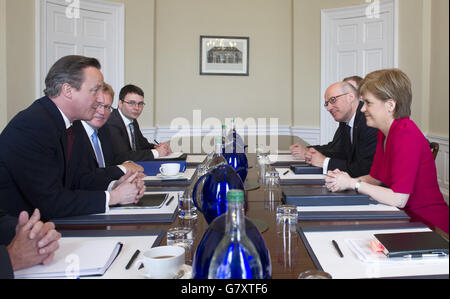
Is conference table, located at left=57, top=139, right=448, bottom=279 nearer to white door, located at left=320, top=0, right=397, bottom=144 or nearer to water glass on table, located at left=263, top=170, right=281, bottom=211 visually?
water glass on table, located at left=263, top=170, right=281, bottom=211

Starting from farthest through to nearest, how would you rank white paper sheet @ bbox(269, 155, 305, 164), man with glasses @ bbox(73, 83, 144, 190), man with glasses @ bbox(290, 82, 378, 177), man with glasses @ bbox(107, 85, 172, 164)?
man with glasses @ bbox(107, 85, 172, 164), white paper sheet @ bbox(269, 155, 305, 164), man with glasses @ bbox(290, 82, 378, 177), man with glasses @ bbox(73, 83, 144, 190)

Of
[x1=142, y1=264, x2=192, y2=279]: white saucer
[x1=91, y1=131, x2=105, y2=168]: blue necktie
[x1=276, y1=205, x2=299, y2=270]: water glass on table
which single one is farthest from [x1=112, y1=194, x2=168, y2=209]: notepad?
[x1=91, y1=131, x2=105, y2=168]: blue necktie

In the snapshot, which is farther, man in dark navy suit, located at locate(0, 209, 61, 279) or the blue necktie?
the blue necktie

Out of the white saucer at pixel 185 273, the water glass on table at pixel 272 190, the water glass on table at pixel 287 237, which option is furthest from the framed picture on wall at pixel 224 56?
the white saucer at pixel 185 273

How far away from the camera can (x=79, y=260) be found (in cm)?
107

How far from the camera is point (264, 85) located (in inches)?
248

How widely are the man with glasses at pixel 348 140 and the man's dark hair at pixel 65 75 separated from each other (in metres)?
1.56

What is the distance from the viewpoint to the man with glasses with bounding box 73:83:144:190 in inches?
87.6

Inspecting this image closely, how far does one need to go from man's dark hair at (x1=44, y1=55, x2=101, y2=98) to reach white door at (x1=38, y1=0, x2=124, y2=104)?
10.4ft

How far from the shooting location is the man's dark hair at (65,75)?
1966 mm

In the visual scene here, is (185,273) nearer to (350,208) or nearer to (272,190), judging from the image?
(350,208)

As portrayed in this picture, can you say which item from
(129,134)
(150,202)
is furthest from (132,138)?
(150,202)

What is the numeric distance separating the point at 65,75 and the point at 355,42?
4890 millimetres
